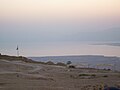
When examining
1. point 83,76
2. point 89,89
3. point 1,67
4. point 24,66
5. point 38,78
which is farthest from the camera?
point 24,66

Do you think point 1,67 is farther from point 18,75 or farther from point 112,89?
point 112,89

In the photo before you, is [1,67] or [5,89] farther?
[1,67]

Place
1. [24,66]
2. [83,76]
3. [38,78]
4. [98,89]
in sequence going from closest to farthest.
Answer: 1. [98,89]
2. [38,78]
3. [83,76]
4. [24,66]

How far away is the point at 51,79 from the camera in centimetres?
2905

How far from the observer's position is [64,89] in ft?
71.7

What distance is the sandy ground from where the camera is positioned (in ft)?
75.4

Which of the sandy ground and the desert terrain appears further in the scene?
the sandy ground

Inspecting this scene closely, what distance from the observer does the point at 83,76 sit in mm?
32406

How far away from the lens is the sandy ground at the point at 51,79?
2298cm

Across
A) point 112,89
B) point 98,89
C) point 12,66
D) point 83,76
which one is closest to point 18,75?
point 83,76

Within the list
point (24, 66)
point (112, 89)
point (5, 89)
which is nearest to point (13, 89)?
point (5, 89)

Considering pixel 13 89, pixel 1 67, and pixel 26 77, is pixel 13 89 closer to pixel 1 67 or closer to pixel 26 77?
pixel 26 77

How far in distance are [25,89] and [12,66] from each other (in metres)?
18.3

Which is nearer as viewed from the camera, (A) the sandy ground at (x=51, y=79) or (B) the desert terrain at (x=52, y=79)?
(B) the desert terrain at (x=52, y=79)
